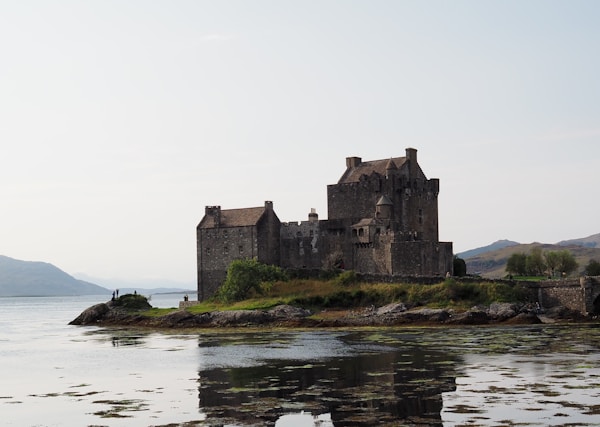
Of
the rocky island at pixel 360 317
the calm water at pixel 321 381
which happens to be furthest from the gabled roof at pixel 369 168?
the calm water at pixel 321 381

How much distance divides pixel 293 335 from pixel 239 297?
2027 cm

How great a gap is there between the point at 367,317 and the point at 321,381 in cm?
3778

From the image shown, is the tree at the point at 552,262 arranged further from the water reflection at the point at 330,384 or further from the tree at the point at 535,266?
the water reflection at the point at 330,384

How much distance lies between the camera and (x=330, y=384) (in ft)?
120

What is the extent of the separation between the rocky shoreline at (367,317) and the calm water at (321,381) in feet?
24.9

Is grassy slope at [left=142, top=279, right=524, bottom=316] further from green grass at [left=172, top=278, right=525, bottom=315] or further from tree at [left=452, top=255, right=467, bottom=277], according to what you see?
tree at [left=452, top=255, right=467, bottom=277]

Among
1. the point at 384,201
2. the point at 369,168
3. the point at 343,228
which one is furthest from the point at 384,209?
the point at 369,168

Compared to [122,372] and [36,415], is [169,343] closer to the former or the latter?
[122,372]

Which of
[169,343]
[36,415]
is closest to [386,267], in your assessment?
[169,343]

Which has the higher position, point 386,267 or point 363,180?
point 363,180

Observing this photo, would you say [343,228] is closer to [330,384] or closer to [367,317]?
[367,317]

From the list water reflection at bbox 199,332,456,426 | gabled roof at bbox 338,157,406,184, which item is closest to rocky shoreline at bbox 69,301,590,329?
water reflection at bbox 199,332,456,426

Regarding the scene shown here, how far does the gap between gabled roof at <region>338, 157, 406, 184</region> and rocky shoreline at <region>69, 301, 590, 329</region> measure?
780 inches

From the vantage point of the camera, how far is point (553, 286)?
7750 centimetres
